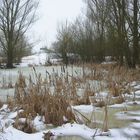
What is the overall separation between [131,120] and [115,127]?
616 mm

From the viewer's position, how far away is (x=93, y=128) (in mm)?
5305

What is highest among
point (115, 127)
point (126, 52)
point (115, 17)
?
point (115, 17)

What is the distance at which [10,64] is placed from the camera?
2592cm

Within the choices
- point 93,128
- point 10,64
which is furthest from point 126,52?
point 93,128

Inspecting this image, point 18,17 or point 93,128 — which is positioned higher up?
point 18,17

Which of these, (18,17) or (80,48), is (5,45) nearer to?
(18,17)

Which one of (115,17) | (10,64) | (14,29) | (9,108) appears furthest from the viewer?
(14,29)

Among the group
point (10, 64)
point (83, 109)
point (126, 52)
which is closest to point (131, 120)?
point (83, 109)

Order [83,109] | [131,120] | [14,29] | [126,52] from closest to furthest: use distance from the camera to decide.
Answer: [131,120], [83,109], [126,52], [14,29]

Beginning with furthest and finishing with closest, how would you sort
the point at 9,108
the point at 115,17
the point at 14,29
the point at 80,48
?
the point at 80,48 → the point at 14,29 → the point at 115,17 → the point at 9,108

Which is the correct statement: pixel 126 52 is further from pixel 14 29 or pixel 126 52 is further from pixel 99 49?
pixel 14 29

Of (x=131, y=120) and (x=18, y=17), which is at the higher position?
(x=18, y=17)

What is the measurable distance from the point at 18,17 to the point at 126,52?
39.4 feet

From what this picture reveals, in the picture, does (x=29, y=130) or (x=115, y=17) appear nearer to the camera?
(x=29, y=130)
